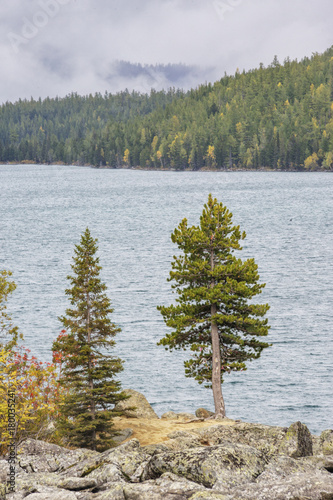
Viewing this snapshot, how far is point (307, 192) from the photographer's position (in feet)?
565

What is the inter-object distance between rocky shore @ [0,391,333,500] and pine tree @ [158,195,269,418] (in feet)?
24.9

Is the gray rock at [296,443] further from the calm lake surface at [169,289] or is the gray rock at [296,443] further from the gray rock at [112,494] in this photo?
the calm lake surface at [169,289]

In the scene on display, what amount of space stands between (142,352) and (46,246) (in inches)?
1928

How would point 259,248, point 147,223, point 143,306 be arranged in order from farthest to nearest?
point 147,223 → point 259,248 → point 143,306

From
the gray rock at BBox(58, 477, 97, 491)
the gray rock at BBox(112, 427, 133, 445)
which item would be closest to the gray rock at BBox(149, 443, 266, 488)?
the gray rock at BBox(58, 477, 97, 491)

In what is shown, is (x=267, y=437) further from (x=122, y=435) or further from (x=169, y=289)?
(x=169, y=289)

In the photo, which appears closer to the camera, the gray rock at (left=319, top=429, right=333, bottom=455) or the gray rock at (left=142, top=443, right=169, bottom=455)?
the gray rock at (left=142, top=443, right=169, bottom=455)

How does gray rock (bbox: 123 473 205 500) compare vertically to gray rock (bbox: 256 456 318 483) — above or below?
above

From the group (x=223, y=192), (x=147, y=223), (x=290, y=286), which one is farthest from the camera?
(x=223, y=192)

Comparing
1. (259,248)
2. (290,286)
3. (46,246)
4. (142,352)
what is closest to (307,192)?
(259,248)

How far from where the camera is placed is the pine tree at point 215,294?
25453mm

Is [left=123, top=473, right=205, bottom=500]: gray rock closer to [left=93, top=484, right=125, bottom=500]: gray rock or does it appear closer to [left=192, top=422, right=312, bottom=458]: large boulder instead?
[left=93, top=484, right=125, bottom=500]: gray rock

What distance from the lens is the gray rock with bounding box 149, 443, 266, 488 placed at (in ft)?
Result: 44.2

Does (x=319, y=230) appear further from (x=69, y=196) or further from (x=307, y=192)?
(x=69, y=196)
